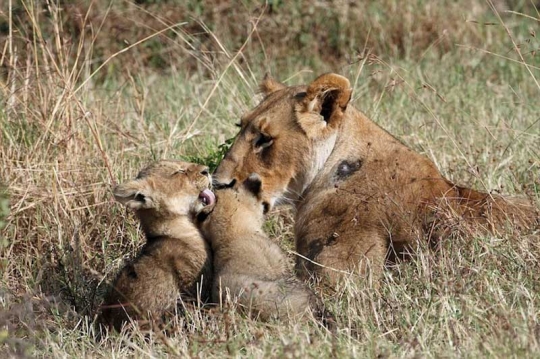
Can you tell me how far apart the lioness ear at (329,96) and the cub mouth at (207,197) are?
0.71m

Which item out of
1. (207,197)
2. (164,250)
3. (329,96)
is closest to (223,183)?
(207,197)

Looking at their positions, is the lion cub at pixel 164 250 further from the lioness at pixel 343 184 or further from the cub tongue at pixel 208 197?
the lioness at pixel 343 184

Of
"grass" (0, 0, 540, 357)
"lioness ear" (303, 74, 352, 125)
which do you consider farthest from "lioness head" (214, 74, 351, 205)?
"grass" (0, 0, 540, 357)

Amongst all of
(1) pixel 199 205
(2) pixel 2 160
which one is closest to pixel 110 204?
(2) pixel 2 160

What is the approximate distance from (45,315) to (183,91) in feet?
13.9

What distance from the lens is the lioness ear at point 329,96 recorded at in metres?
6.04

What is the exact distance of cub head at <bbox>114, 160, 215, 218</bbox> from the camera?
19.5 feet

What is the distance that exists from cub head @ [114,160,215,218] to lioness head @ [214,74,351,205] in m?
0.15

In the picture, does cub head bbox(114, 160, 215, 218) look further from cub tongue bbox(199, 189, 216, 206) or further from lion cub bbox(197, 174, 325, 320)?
lion cub bbox(197, 174, 325, 320)

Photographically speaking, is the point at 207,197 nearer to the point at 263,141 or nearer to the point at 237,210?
the point at 237,210

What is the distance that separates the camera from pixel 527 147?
25.2ft

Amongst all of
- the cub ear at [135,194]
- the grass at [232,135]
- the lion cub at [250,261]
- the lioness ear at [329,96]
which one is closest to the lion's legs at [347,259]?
the grass at [232,135]

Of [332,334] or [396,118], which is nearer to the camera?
[332,334]

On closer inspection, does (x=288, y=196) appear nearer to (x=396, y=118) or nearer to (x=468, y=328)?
(x=468, y=328)
